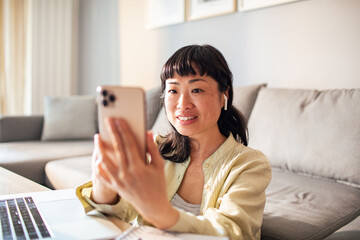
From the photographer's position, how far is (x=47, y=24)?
4.05 metres

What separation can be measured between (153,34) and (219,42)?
2.65ft

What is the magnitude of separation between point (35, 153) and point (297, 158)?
1.57 m

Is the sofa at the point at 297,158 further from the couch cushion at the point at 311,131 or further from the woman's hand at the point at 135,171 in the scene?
the woman's hand at the point at 135,171

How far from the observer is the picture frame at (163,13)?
2.91 meters

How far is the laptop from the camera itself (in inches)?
27.1

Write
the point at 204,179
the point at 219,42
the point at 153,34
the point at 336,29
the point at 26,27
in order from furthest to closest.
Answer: the point at 26,27, the point at 153,34, the point at 219,42, the point at 336,29, the point at 204,179

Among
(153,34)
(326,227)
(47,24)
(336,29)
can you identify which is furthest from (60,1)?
(326,227)

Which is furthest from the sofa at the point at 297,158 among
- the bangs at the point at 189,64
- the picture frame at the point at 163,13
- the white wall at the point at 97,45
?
the white wall at the point at 97,45

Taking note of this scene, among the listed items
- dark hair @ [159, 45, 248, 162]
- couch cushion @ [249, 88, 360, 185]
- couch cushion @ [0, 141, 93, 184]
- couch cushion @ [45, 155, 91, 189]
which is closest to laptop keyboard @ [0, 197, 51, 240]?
dark hair @ [159, 45, 248, 162]

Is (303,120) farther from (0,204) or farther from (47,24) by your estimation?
(47,24)

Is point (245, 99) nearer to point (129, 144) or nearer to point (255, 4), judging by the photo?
point (255, 4)

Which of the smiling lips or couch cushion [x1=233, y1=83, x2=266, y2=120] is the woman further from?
couch cushion [x1=233, y1=83, x2=266, y2=120]

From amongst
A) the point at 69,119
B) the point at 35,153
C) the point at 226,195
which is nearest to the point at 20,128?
the point at 69,119

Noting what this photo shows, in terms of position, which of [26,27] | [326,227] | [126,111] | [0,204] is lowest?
[326,227]
